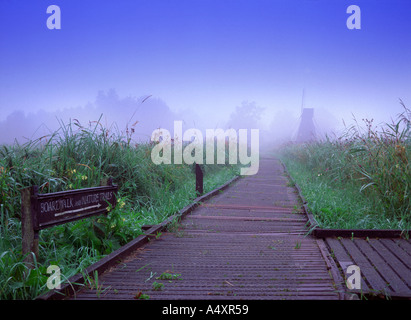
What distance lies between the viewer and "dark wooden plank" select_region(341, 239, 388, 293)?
8.73 ft

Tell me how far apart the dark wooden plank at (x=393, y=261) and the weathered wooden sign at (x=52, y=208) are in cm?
272

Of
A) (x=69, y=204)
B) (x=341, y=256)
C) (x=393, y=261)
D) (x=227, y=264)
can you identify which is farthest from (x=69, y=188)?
(x=393, y=261)

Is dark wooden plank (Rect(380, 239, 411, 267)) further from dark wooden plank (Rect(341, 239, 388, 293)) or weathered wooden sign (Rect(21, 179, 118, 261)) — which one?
weathered wooden sign (Rect(21, 179, 118, 261))

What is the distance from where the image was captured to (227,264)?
3322 millimetres

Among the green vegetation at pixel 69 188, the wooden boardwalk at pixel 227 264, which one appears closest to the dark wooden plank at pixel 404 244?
the wooden boardwalk at pixel 227 264

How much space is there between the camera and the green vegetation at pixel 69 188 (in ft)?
9.07

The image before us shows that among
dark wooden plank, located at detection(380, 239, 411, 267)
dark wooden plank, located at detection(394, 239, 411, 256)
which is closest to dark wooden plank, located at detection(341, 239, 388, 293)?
dark wooden plank, located at detection(380, 239, 411, 267)

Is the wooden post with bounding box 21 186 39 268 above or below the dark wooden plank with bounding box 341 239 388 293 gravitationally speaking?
above

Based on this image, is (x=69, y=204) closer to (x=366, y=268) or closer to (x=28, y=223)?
(x=28, y=223)

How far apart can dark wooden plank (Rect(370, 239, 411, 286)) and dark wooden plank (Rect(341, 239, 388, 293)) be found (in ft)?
0.62

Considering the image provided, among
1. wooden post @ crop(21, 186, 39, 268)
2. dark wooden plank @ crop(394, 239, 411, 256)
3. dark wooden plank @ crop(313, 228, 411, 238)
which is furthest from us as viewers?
dark wooden plank @ crop(313, 228, 411, 238)

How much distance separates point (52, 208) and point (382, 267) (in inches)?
112
